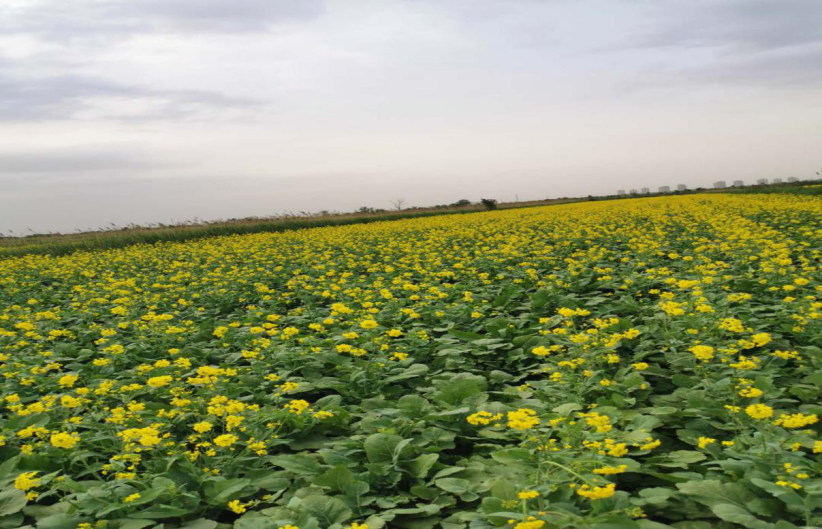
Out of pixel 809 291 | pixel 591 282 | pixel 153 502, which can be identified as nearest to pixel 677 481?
pixel 153 502

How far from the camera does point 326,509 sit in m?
2.51

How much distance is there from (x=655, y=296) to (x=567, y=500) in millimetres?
5099

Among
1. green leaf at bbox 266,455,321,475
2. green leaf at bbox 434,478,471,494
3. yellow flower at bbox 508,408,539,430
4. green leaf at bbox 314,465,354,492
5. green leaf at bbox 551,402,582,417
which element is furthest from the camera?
green leaf at bbox 551,402,582,417

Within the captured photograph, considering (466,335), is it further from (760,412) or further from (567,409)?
(760,412)

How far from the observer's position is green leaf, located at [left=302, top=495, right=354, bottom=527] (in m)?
2.46

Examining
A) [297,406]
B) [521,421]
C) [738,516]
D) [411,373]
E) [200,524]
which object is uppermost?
[521,421]

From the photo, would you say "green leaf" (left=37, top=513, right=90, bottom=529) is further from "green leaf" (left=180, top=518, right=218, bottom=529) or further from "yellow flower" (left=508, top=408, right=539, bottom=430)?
"yellow flower" (left=508, top=408, right=539, bottom=430)

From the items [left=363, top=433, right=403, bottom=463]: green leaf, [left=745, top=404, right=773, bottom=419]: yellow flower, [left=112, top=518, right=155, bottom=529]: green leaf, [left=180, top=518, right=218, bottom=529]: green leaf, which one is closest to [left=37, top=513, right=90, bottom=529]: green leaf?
[left=112, top=518, right=155, bottom=529]: green leaf

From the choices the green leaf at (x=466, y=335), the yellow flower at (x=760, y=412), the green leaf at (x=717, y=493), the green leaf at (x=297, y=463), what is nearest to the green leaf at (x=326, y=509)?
the green leaf at (x=297, y=463)

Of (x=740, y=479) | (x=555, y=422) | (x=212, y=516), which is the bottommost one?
(x=212, y=516)

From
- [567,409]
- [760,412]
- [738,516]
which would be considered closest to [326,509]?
[567,409]

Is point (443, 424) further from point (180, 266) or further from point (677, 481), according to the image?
point (180, 266)

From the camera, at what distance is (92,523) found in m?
2.47

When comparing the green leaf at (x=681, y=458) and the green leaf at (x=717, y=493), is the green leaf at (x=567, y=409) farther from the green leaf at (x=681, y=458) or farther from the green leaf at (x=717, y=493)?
the green leaf at (x=717, y=493)
